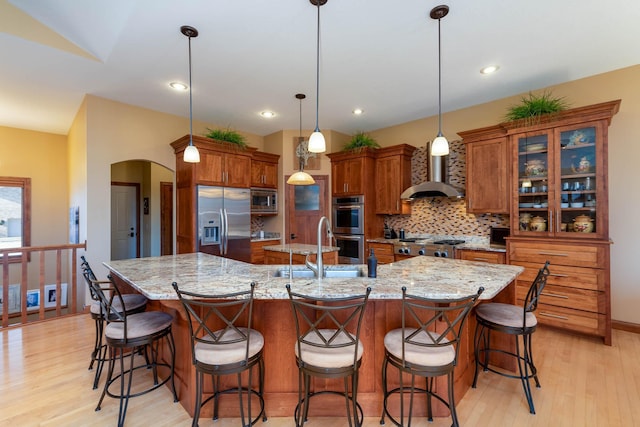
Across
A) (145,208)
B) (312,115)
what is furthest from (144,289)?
(145,208)

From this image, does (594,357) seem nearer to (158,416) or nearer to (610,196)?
(610,196)

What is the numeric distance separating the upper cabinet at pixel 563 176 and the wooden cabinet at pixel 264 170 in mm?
3802

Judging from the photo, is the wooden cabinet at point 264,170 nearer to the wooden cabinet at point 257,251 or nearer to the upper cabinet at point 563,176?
the wooden cabinet at point 257,251

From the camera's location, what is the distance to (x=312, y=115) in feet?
15.7

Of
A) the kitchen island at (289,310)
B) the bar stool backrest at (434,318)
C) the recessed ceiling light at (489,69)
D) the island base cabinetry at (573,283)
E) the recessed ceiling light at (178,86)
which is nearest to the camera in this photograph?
the bar stool backrest at (434,318)

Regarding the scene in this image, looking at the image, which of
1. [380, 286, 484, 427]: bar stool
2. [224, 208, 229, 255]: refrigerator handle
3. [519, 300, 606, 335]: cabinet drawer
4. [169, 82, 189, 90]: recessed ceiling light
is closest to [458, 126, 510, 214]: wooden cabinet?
[519, 300, 606, 335]: cabinet drawer

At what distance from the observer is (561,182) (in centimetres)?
335

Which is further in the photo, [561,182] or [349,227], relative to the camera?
[349,227]

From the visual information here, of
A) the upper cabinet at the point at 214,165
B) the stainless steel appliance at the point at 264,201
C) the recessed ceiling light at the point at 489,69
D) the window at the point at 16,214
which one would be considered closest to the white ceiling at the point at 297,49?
the recessed ceiling light at the point at 489,69

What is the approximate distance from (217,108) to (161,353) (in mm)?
3443

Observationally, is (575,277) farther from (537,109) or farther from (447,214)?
(537,109)

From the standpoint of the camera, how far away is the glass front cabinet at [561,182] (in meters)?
3.11

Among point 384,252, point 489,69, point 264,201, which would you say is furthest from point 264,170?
point 489,69

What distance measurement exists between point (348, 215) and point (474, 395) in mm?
3372
